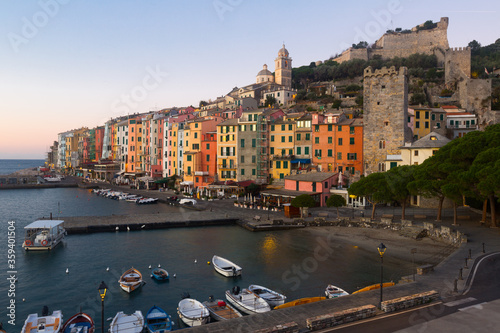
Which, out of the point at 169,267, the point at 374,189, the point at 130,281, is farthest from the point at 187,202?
the point at 130,281

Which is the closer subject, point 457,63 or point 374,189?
point 374,189

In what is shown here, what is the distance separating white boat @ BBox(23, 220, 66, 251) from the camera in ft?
119

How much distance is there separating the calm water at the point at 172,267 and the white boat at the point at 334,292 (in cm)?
104

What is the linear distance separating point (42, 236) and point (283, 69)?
117714 millimetres

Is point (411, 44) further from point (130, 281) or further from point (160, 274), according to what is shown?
point (130, 281)

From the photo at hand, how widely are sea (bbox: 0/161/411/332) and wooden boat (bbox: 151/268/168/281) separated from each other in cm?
40

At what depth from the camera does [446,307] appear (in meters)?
17.5

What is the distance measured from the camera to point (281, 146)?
6862 cm

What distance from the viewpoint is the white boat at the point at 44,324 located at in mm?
18766

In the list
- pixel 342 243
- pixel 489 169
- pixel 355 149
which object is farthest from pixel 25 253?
pixel 355 149

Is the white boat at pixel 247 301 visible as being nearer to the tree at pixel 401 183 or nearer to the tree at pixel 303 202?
the tree at pixel 303 202

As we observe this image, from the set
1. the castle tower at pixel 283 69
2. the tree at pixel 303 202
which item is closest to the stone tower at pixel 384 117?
the tree at pixel 303 202

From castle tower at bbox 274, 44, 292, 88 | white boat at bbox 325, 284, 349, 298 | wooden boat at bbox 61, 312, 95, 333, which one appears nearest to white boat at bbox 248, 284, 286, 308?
white boat at bbox 325, 284, 349, 298

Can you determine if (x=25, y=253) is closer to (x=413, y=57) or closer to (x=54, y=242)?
(x=54, y=242)
